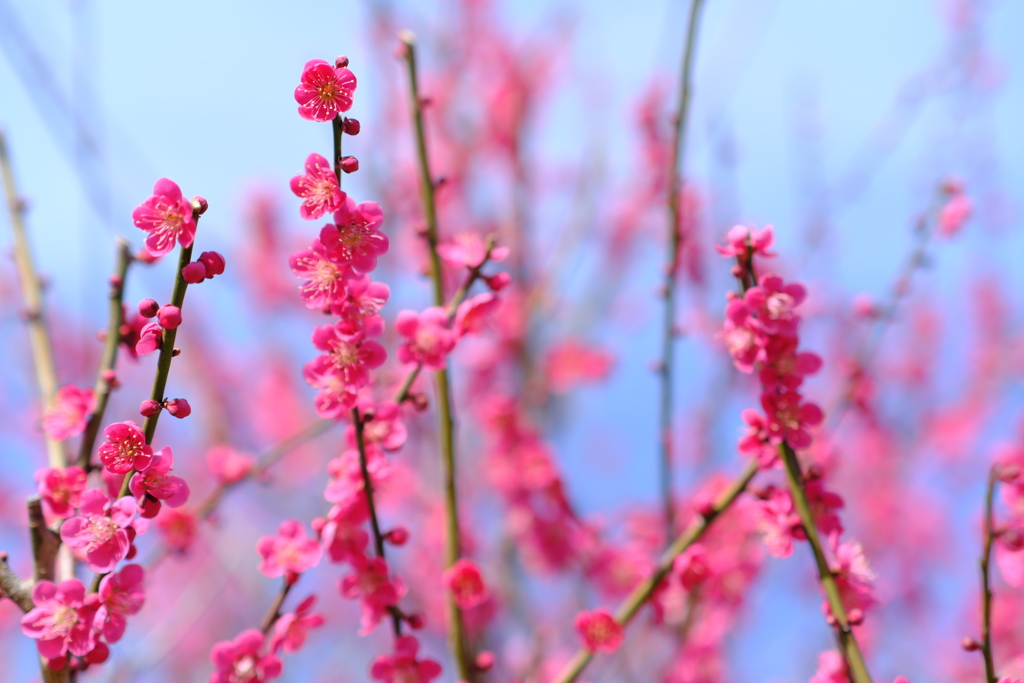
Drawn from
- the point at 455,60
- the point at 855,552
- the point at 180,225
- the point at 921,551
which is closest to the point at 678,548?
the point at 855,552

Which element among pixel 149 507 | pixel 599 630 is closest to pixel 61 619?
pixel 149 507

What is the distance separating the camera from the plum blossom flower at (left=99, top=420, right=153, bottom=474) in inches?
32.4

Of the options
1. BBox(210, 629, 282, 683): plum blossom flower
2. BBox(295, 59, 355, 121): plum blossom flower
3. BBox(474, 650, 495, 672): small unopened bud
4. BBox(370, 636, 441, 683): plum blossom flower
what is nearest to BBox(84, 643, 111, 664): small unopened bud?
BBox(210, 629, 282, 683): plum blossom flower

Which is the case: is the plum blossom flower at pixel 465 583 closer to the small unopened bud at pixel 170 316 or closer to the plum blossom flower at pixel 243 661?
the plum blossom flower at pixel 243 661

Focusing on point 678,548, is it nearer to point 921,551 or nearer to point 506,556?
point 506,556

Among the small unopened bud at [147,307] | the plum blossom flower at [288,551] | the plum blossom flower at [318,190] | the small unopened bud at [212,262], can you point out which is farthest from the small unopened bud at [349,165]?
the plum blossom flower at [288,551]

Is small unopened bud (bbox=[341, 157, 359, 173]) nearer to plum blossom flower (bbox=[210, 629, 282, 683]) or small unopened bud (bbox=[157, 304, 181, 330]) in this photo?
small unopened bud (bbox=[157, 304, 181, 330])

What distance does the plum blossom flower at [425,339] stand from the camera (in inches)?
41.9

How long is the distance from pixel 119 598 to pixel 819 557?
3.23 feet

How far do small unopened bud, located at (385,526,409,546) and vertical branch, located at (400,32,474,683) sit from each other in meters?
0.13

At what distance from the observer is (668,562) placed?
1317 millimetres

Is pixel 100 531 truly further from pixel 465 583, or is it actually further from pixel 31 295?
pixel 31 295

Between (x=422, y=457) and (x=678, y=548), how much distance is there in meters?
2.87

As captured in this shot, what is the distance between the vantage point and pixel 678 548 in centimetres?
130
